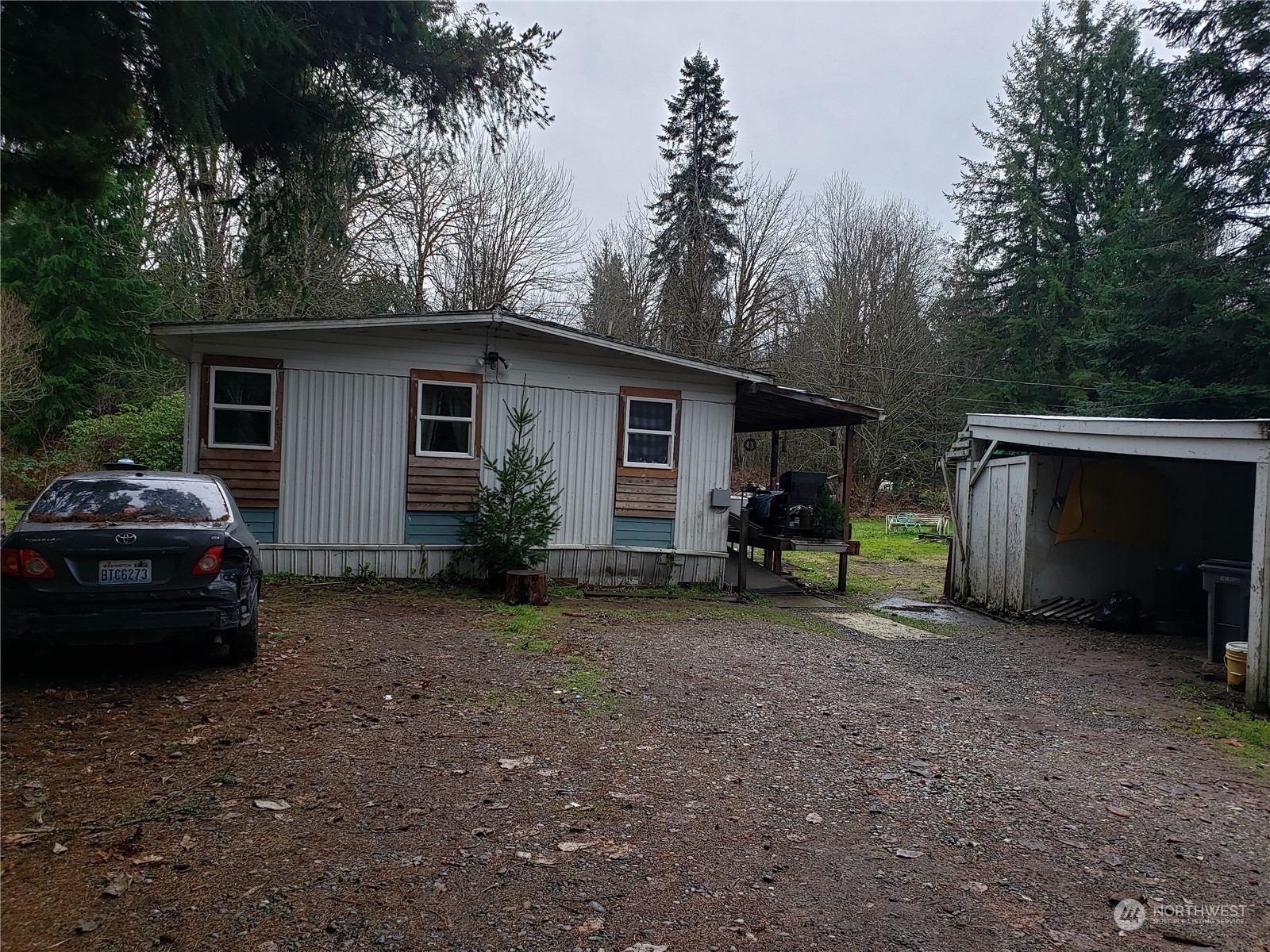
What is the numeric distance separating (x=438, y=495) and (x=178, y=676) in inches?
211

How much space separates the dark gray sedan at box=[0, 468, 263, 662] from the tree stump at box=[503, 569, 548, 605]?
169 inches

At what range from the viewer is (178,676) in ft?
18.5

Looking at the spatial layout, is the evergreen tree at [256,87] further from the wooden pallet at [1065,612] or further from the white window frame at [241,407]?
the wooden pallet at [1065,612]

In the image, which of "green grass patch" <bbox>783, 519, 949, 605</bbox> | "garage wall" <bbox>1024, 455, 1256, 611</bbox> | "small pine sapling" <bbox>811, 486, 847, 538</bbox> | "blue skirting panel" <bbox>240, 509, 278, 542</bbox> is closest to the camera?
"blue skirting panel" <bbox>240, 509, 278, 542</bbox>

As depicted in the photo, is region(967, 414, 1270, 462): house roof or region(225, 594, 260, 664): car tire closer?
region(225, 594, 260, 664): car tire

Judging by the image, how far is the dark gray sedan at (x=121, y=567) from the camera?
4852mm

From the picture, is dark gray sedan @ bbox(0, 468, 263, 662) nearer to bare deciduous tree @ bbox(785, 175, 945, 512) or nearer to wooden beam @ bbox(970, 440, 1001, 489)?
wooden beam @ bbox(970, 440, 1001, 489)

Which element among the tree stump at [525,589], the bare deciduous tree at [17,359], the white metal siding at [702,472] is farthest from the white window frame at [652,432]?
the bare deciduous tree at [17,359]

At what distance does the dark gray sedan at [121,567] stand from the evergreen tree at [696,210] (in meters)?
21.1

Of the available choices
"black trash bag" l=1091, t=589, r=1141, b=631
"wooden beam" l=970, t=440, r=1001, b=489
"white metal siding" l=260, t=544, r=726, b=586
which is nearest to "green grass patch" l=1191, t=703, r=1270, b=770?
"black trash bag" l=1091, t=589, r=1141, b=631

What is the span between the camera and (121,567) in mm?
5012

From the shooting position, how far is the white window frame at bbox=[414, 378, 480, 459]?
10703 mm

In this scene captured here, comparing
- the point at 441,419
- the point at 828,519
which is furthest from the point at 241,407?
the point at 828,519

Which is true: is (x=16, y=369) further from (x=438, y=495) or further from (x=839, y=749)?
(x=839, y=749)
